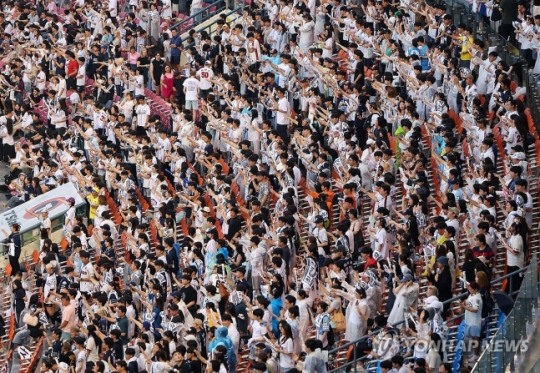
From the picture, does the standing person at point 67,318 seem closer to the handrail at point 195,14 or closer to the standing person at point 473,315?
the standing person at point 473,315

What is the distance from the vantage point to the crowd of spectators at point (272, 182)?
22.1 m

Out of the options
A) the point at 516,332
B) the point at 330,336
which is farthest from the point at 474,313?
the point at 330,336

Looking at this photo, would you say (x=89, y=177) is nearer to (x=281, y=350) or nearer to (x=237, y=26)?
(x=237, y=26)

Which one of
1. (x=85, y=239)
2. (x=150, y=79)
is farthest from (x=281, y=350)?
(x=150, y=79)

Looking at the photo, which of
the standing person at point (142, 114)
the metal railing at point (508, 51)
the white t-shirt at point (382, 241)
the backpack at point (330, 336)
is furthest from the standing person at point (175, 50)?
the backpack at point (330, 336)

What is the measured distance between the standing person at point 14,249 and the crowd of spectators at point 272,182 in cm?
4

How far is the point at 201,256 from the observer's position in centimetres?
2525

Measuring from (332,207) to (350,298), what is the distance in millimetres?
4507

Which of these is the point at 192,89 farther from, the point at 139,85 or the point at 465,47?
the point at 465,47

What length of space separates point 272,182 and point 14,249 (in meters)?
5.47

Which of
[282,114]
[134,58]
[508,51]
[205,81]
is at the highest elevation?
[508,51]

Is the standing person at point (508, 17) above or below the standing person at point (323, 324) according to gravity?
above

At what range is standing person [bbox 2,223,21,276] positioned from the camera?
29.0 meters

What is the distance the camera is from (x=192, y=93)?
32188mm
